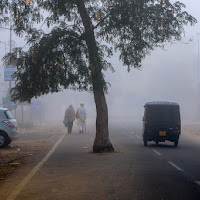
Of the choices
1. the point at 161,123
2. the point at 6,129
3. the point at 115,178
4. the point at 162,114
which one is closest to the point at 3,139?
the point at 6,129

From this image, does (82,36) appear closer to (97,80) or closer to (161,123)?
(97,80)

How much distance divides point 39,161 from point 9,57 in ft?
14.2

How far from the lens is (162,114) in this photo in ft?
69.2

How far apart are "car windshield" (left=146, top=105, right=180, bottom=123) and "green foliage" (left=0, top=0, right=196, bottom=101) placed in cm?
445

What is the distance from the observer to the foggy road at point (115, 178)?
8.56 metres

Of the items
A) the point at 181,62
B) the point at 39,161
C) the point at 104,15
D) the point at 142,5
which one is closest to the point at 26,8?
the point at 104,15

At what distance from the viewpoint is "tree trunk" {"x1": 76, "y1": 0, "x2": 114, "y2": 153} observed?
1583cm

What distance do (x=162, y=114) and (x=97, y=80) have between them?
6002 millimetres

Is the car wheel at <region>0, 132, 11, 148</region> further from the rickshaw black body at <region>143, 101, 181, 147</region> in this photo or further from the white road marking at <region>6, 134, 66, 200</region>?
the rickshaw black body at <region>143, 101, 181, 147</region>

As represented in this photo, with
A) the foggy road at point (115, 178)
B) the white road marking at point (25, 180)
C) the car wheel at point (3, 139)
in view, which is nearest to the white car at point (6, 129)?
the car wheel at point (3, 139)

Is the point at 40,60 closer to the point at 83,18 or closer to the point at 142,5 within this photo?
the point at 83,18

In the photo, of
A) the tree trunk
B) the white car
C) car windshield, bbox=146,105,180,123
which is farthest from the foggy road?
car windshield, bbox=146,105,180,123

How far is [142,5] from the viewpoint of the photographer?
15859mm

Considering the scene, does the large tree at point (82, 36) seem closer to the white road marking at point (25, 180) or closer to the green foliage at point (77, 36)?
the green foliage at point (77, 36)
